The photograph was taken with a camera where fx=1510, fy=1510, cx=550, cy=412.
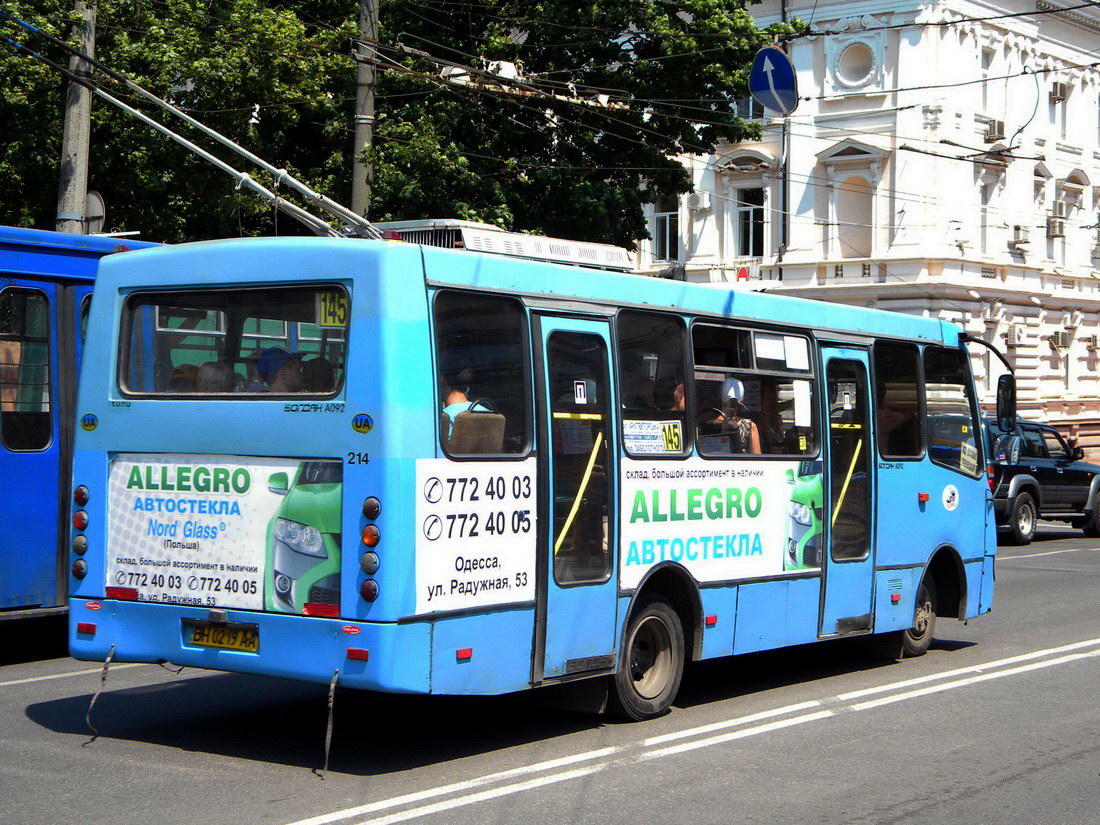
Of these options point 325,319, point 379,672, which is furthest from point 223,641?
point 325,319

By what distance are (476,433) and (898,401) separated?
16.5 ft

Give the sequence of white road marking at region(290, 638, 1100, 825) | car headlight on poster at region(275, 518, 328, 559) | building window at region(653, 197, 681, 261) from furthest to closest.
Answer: building window at region(653, 197, 681, 261) < car headlight on poster at region(275, 518, 328, 559) < white road marking at region(290, 638, 1100, 825)

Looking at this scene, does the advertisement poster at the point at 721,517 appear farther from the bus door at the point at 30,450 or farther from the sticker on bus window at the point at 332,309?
the bus door at the point at 30,450

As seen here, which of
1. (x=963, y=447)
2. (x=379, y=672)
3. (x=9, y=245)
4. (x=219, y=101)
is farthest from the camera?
(x=219, y=101)

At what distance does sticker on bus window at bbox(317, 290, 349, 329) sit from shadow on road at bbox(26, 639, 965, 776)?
7.47 feet

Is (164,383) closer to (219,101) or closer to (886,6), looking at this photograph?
(219,101)

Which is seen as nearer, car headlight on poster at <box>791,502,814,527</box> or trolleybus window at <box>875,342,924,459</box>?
car headlight on poster at <box>791,502,814,527</box>

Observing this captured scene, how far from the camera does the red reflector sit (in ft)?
24.5

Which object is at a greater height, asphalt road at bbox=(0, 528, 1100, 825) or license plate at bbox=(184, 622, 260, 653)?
license plate at bbox=(184, 622, 260, 653)

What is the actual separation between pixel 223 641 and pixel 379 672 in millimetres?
1052

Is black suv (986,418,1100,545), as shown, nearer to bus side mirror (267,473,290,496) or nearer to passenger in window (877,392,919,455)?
passenger in window (877,392,919,455)

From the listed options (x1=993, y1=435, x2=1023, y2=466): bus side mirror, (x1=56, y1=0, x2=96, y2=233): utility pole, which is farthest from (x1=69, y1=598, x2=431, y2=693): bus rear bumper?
(x1=993, y1=435, x2=1023, y2=466): bus side mirror

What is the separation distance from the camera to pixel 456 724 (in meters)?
9.08

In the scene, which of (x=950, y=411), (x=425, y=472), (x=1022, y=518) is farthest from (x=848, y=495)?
(x=1022, y=518)
